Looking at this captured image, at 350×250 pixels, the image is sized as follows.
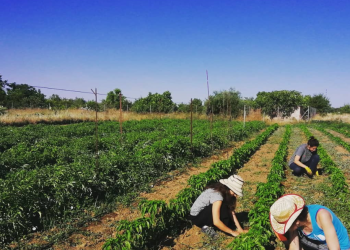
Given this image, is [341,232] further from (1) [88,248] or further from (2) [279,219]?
(1) [88,248]

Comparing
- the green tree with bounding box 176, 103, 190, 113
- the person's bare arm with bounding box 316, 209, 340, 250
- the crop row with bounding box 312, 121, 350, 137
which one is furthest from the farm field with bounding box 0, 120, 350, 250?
the green tree with bounding box 176, 103, 190, 113

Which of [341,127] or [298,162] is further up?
[341,127]

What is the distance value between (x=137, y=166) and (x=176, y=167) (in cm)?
167

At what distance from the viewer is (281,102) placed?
32438 millimetres

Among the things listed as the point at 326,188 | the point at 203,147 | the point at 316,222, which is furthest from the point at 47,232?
the point at 203,147

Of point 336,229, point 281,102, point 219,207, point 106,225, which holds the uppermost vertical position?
point 281,102

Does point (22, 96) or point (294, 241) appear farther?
point (22, 96)

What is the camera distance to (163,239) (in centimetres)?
401

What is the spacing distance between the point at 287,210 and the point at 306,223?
0.36m

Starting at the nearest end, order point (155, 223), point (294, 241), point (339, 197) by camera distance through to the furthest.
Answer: point (294, 241) → point (155, 223) → point (339, 197)

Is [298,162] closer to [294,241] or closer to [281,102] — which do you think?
[294,241]

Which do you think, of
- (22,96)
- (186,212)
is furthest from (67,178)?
(22,96)

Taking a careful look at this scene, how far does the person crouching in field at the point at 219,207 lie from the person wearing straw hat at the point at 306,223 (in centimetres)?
102

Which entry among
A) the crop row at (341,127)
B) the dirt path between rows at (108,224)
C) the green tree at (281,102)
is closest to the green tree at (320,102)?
the green tree at (281,102)
